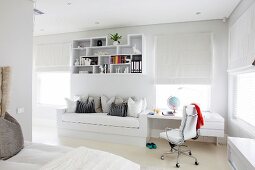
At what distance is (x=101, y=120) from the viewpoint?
4.20 meters

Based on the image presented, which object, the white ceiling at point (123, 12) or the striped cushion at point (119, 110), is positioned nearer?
the white ceiling at point (123, 12)

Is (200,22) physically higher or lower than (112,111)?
higher

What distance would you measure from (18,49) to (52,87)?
2.84 metres

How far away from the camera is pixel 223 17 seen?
4.07 meters

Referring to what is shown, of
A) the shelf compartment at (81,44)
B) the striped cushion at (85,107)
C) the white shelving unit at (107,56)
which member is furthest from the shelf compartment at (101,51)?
the striped cushion at (85,107)

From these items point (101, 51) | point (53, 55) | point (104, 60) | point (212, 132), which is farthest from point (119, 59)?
point (212, 132)

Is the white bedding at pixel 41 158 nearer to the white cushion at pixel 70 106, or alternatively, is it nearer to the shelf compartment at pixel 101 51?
the white cushion at pixel 70 106

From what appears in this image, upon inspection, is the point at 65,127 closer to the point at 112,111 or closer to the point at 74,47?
the point at 112,111

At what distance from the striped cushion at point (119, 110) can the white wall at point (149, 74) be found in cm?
59

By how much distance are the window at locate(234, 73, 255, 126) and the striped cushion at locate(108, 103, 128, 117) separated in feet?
7.79

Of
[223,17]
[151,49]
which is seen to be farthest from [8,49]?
[223,17]

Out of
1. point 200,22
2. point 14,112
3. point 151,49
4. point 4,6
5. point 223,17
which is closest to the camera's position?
point 4,6

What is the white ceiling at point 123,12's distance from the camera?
3.40m

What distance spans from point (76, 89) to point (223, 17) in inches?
165
